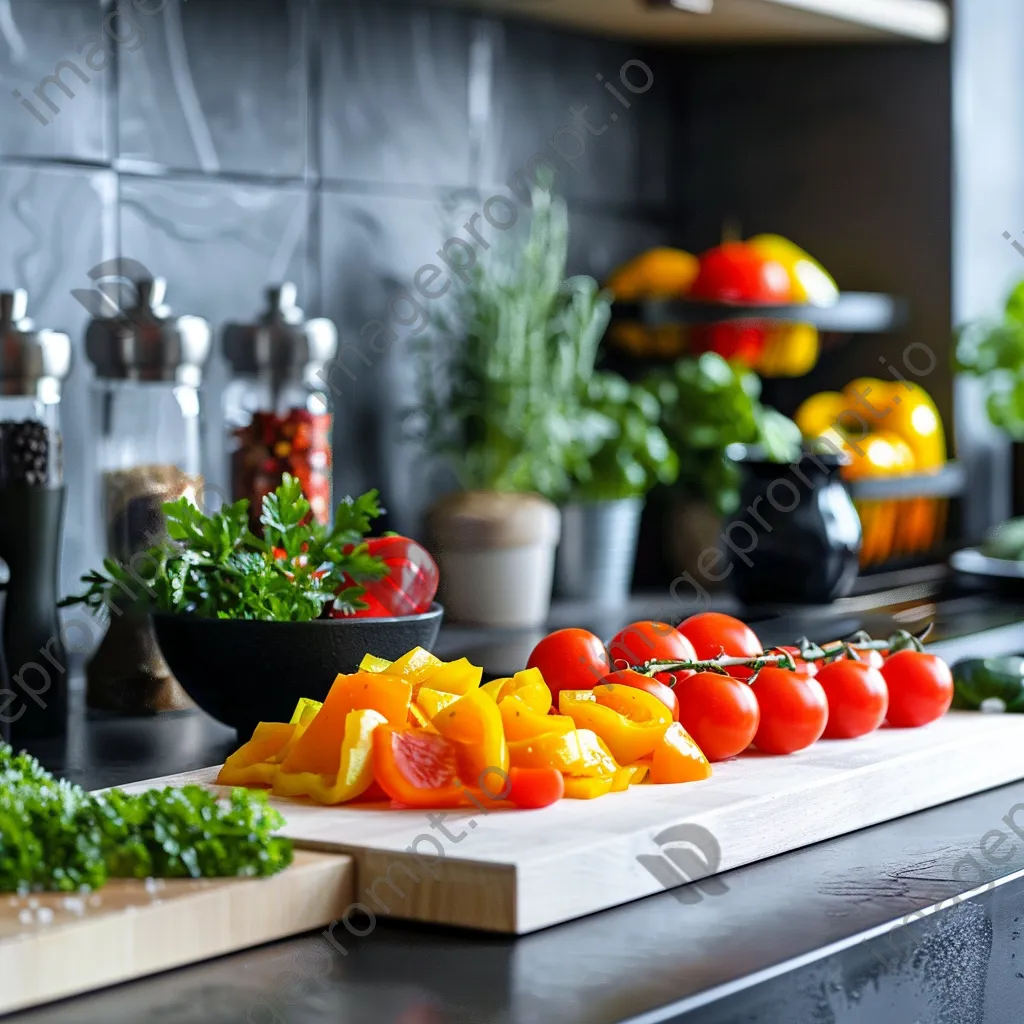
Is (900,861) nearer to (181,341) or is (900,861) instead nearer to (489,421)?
(181,341)

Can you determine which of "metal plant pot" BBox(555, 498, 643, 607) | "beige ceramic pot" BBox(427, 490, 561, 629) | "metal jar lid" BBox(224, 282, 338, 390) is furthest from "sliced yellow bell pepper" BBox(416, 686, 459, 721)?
"metal plant pot" BBox(555, 498, 643, 607)

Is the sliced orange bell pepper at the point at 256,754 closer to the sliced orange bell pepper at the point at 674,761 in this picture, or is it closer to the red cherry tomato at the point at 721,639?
the sliced orange bell pepper at the point at 674,761

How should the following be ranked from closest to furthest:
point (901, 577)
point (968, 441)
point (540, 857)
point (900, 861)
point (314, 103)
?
point (540, 857) → point (900, 861) → point (314, 103) → point (901, 577) → point (968, 441)

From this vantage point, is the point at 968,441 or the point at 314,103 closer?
the point at 314,103

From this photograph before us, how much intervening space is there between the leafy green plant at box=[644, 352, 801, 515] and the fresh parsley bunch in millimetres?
1532

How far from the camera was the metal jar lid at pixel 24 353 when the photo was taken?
1.46 metres

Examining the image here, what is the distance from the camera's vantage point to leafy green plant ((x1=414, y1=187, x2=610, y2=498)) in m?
2.22

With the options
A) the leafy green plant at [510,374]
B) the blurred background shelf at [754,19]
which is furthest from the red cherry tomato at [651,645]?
the blurred background shelf at [754,19]

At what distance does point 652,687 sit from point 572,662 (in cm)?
11

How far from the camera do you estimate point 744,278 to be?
236 cm

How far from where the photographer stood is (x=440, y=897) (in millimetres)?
929

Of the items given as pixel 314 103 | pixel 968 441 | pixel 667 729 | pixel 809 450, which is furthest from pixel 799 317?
pixel 667 729

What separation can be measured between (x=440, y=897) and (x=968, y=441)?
1.77 meters

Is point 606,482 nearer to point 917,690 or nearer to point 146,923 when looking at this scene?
point 917,690
